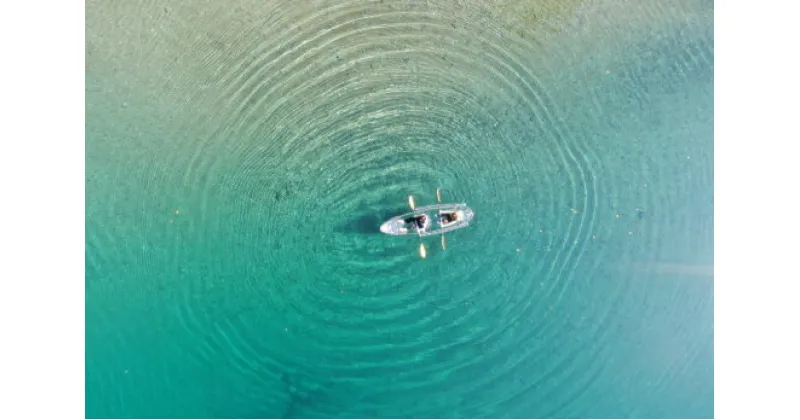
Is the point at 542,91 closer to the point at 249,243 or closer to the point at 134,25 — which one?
the point at 249,243

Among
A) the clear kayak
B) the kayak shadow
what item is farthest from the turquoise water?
the clear kayak

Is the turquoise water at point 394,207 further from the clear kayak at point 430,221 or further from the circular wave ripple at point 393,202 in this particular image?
the clear kayak at point 430,221

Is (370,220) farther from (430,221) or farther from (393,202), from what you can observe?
(430,221)

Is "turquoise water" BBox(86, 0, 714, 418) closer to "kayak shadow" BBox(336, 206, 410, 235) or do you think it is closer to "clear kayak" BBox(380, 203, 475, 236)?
"kayak shadow" BBox(336, 206, 410, 235)

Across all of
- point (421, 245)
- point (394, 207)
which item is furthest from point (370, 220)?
point (421, 245)

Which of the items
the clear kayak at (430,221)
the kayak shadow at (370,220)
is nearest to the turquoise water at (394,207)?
the kayak shadow at (370,220)
